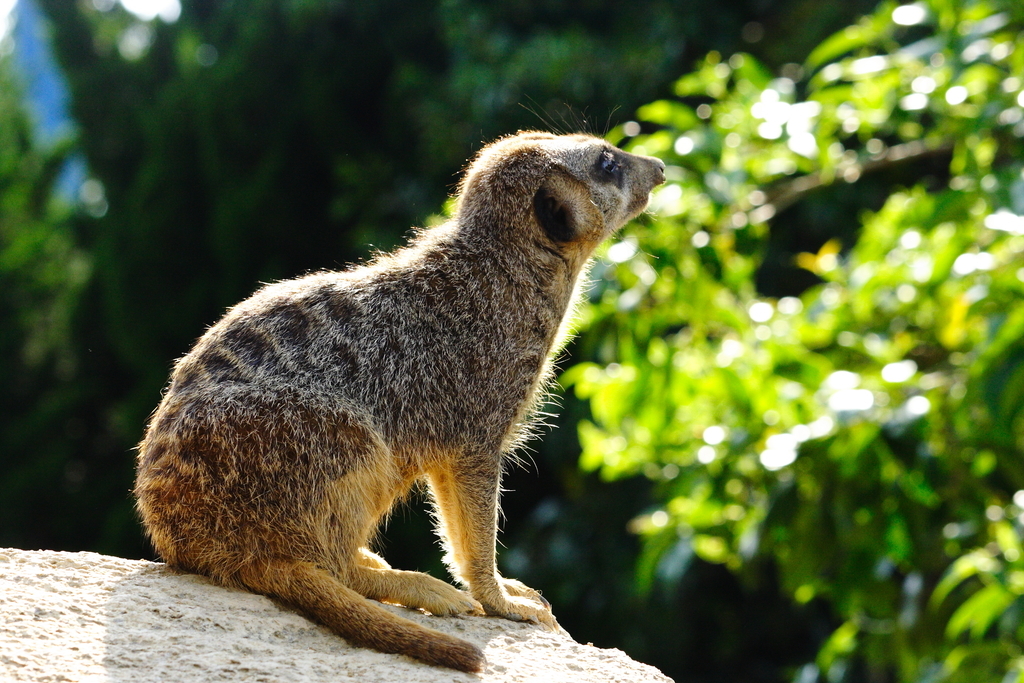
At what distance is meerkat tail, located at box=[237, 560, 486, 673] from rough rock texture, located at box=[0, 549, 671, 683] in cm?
2

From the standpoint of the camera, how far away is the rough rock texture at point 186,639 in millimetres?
2195

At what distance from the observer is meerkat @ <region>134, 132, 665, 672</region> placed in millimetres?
2609

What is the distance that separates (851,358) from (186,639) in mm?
3062

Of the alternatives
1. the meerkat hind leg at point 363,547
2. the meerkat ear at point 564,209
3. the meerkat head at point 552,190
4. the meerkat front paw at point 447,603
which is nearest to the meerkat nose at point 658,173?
the meerkat head at point 552,190

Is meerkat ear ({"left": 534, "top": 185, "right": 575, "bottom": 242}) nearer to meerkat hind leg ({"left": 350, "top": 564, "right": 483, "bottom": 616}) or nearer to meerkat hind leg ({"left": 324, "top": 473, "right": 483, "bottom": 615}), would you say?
meerkat hind leg ({"left": 324, "top": 473, "right": 483, "bottom": 615})

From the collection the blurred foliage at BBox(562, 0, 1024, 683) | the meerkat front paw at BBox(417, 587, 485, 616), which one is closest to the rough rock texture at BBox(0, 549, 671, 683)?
the meerkat front paw at BBox(417, 587, 485, 616)

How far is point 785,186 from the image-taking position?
4.45 meters

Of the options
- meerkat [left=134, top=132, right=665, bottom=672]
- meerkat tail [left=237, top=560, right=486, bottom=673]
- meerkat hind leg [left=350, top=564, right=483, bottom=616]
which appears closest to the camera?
meerkat tail [left=237, top=560, right=486, bottom=673]

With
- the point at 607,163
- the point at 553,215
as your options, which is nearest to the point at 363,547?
the point at 553,215

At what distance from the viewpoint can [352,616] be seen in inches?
98.1

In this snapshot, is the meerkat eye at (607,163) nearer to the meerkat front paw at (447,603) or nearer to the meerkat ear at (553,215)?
the meerkat ear at (553,215)

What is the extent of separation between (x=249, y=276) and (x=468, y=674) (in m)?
7.77

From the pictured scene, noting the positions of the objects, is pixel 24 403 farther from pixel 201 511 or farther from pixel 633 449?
pixel 201 511

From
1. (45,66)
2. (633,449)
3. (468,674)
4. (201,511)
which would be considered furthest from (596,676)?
(45,66)
